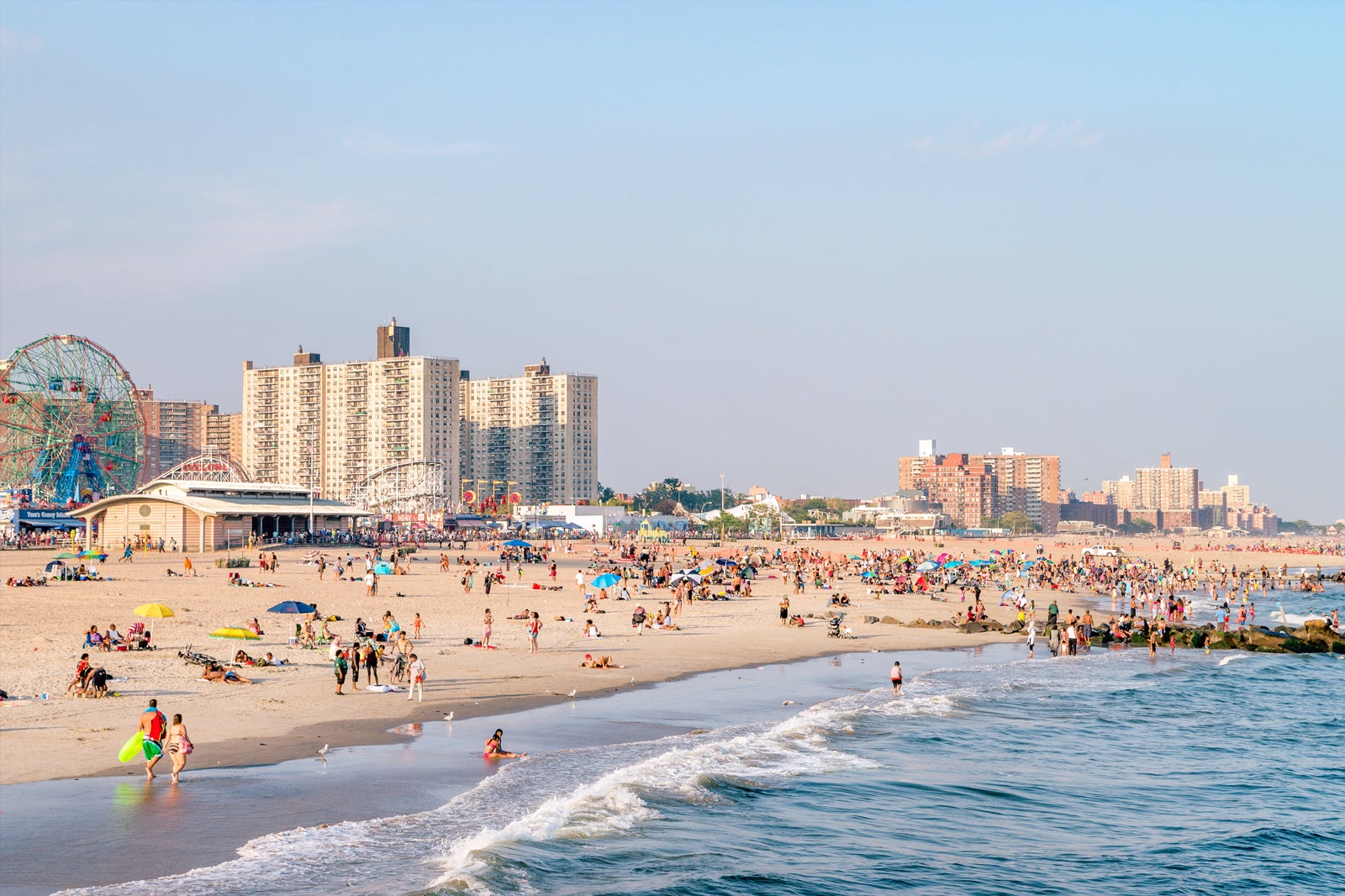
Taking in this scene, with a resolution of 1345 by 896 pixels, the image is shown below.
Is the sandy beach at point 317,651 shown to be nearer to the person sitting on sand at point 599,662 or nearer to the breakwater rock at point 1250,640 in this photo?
the person sitting on sand at point 599,662

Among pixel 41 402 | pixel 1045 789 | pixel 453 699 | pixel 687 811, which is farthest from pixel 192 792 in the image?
pixel 41 402

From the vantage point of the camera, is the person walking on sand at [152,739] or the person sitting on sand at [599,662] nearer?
the person walking on sand at [152,739]

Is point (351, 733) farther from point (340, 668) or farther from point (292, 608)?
point (292, 608)

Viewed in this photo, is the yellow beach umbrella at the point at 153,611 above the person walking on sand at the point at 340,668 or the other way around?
above

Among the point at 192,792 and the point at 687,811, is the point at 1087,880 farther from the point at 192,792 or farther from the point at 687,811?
the point at 192,792

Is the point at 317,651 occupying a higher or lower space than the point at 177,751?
lower

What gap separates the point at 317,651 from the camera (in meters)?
31.0

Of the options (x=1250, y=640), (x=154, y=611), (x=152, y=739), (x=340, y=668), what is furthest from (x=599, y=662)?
(x=1250, y=640)

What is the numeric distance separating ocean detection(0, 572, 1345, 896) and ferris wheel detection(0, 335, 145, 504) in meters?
106

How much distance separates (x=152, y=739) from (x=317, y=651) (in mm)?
14140

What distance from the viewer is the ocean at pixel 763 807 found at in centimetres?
1397

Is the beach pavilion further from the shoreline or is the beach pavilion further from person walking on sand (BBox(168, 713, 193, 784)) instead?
person walking on sand (BBox(168, 713, 193, 784))

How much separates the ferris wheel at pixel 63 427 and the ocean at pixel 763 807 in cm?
10598

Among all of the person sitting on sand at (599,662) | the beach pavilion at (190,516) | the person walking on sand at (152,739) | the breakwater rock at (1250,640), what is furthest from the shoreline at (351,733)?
the beach pavilion at (190,516)
